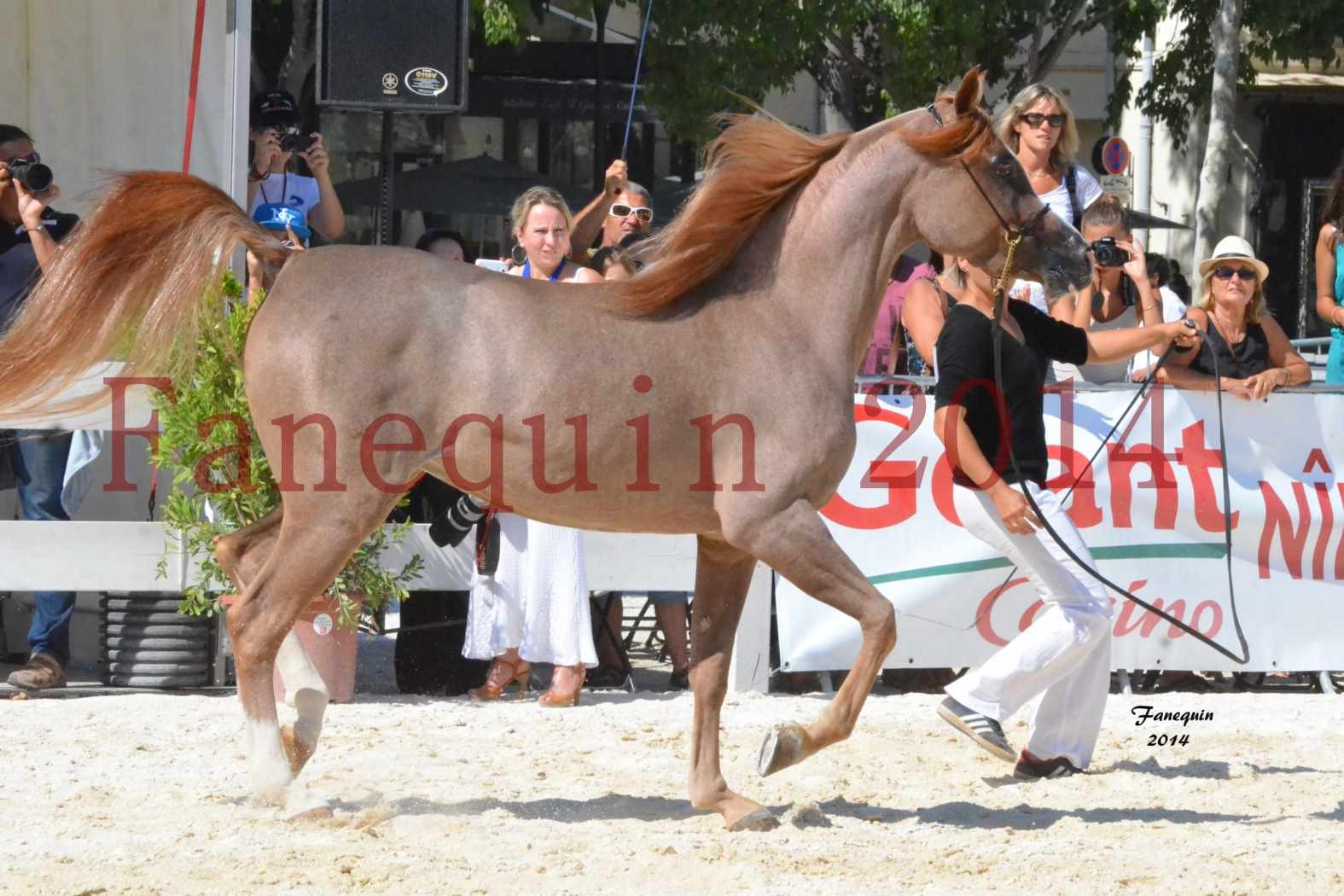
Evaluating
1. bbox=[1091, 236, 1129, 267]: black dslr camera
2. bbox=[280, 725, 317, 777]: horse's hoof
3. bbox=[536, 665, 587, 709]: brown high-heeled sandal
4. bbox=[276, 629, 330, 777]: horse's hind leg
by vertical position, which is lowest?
bbox=[536, 665, 587, 709]: brown high-heeled sandal

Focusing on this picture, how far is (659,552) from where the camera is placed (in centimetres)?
734

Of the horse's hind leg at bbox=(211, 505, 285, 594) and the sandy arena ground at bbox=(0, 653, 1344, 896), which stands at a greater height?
the horse's hind leg at bbox=(211, 505, 285, 594)

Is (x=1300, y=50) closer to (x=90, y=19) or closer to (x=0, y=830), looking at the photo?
(x=90, y=19)

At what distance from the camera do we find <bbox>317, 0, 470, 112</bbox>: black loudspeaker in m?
8.83

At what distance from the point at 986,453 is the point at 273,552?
2360 mm

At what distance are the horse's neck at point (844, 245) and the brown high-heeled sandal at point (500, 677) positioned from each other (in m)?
2.66

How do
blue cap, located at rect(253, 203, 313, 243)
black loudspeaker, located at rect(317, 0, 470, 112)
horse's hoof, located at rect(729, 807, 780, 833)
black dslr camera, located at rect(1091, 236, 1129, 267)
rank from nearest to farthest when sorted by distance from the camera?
horse's hoof, located at rect(729, 807, 780, 833) < black dslr camera, located at rect(1091, 236, 1129, 267) < blue cap, located at rect(253, 203, 313, 243) < black loudspeaker, located at rect(317, 0, 470, 112)

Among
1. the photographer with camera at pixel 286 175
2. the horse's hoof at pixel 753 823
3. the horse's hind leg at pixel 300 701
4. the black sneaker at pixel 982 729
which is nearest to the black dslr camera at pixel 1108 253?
the black sneaker at pixel 982 729

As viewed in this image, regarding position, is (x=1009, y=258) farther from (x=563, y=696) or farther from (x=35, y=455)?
(x=35, y=455)

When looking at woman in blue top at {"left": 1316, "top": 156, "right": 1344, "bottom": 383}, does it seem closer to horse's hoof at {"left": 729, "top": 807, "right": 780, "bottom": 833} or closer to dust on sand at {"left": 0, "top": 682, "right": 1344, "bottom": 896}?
dust on sand at {"left": 0, "top": 682, "right": 1344, "bottom": 896}

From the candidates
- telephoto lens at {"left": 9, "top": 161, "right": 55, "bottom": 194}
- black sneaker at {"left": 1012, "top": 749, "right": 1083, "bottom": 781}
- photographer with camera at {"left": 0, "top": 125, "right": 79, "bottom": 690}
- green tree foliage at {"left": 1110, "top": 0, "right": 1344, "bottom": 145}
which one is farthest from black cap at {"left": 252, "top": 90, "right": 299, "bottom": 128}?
green tree foliage at {"left": 1110, "top": 0, "right": 1344, "bottom": 145}

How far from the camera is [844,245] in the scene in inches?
199

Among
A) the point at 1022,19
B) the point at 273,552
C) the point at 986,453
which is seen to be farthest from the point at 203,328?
the point at 1022,19

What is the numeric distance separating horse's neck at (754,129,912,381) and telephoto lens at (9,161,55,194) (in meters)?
3.21
